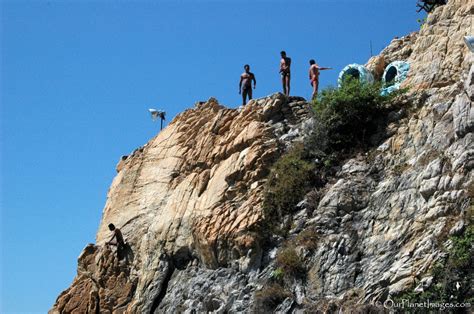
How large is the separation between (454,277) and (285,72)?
415 inches

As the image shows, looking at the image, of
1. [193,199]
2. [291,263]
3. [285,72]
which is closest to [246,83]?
[285,72]

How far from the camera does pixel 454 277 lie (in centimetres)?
1216

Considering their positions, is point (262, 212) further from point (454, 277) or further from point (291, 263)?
point (454, 277)

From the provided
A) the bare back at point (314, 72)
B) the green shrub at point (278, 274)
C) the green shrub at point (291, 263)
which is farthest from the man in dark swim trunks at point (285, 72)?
the green shrub at point (278, 274)

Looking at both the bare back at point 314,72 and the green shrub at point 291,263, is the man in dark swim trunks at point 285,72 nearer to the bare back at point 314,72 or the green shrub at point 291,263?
the bare back at point 314,72

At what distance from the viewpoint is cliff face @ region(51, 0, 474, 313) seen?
13.7 metres

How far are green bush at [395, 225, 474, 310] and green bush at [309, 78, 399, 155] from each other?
5.04 metres

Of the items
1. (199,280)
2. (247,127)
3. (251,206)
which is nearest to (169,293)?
(199,280)

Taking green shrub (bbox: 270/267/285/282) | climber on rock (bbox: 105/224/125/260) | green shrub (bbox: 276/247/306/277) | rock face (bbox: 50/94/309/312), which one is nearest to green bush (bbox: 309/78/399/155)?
rock face (bbox: 50/94/309/312)

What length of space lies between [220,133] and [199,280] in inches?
189

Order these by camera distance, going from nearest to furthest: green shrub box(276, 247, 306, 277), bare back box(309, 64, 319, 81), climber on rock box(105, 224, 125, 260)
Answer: green shrub box(276, 247, 306, 277) < climber on rock box(105, 224, 125, 260) < bare back box(309, 64, 319, 81)

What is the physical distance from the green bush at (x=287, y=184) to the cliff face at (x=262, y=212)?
32 centimetres

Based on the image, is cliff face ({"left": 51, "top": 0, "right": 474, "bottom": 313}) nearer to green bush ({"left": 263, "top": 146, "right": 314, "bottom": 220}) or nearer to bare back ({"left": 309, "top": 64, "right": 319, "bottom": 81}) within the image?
green bush ({"left": 263, "top": 146, "right": 314, "bottom": 220})

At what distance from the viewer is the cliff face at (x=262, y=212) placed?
44.8ft
